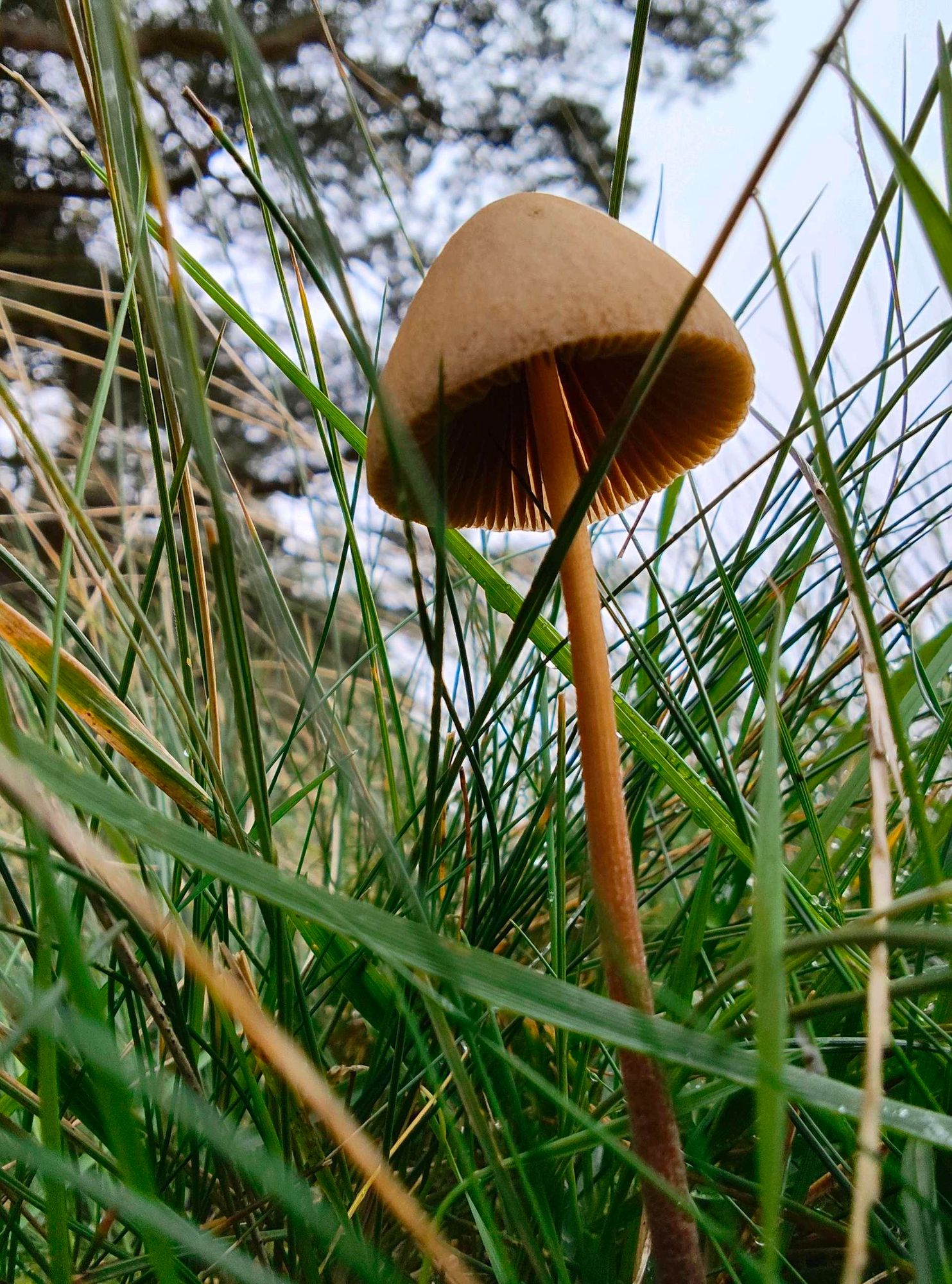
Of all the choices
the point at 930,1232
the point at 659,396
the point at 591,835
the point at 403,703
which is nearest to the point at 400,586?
the point at 403,703

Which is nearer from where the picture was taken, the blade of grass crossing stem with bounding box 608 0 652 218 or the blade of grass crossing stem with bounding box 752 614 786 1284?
the blade of grass crossing stem with bounding box 752 614 786 1284

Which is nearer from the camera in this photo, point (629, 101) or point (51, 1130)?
point (51, 1130)

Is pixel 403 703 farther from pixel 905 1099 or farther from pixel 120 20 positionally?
pixel 120 20

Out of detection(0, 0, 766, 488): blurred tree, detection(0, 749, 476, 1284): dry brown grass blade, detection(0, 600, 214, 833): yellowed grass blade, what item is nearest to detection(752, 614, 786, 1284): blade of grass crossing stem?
detection(0, 749, 476, 1284): dry brown grass blade

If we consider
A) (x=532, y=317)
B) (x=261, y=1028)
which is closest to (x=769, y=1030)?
(x=261, y=1028)

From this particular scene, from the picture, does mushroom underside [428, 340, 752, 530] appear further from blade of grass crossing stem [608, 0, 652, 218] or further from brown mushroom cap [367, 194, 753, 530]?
blade of grass crossing stem [608, 0, 652, 218]

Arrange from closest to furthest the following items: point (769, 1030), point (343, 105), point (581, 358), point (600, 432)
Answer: point (769, 1030) < point (581, 358) < point (600, 432) < point (343, 105)

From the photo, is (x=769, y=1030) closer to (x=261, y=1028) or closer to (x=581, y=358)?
(x=261, y=1028)
